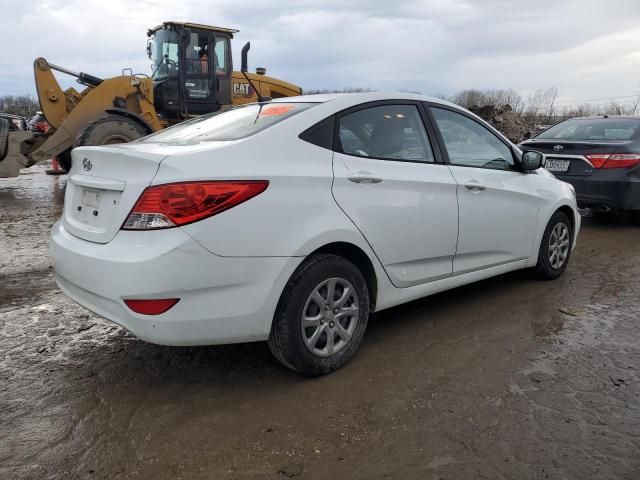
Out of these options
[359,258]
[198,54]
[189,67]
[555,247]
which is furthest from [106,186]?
[198,54]

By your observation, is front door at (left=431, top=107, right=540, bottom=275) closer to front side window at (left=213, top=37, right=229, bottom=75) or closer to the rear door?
the rear door

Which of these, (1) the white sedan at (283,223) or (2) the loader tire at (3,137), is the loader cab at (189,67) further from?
(1) the white sedan at (283,223)

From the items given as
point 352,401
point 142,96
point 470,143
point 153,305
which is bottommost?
point 352,401

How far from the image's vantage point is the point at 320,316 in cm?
314

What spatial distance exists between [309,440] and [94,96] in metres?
9.48

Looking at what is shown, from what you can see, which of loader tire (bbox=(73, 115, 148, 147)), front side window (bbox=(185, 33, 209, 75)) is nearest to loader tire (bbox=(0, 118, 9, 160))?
loader tire (bbox=(73, 115, 148, 147))

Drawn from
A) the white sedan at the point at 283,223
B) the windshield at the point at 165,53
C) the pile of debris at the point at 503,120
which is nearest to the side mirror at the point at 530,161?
the white sedan at the point at 283,223

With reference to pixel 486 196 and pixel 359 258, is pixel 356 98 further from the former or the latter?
pixel 486 196

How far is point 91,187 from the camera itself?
3076mm

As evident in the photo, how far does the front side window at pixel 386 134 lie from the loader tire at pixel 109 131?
6.97 m

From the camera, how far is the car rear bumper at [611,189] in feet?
23.3

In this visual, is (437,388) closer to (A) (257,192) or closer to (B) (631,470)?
(B) (631,470)

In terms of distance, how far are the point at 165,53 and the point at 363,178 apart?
9.41m

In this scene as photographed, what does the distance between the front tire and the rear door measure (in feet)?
0.95
